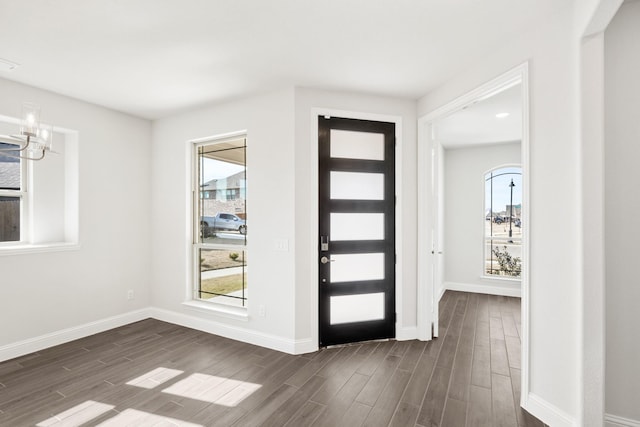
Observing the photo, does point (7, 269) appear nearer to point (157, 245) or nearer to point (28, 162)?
point (28, 162)

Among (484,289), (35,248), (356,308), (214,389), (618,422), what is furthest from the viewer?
(484,289)

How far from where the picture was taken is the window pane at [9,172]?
324cm

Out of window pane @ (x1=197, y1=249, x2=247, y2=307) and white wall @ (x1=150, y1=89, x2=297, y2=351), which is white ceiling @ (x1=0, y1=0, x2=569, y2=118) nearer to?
white wall @ (x1=150, y1=89, x2=297, y2=351)

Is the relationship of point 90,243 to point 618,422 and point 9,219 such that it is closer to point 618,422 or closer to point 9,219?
point 9,219

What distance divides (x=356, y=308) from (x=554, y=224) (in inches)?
80.5

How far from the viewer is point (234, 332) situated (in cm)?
359

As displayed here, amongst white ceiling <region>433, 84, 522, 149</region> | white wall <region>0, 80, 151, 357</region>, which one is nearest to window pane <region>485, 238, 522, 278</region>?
white ceiling <region>433, 84, 522, 149</region>

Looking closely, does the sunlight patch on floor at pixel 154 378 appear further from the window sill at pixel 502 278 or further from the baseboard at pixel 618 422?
the window sill at pixel 502 278

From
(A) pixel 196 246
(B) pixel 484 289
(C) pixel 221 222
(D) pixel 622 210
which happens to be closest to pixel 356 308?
(C) pixel 221 222

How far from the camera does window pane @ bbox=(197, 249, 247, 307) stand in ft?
12.6

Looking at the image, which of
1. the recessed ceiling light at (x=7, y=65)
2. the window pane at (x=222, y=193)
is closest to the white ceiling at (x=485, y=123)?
the window pane at (x=222, y=193)

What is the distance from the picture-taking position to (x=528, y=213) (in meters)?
2.20

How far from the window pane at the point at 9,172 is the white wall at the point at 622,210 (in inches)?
206

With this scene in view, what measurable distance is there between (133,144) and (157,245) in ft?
4.62
